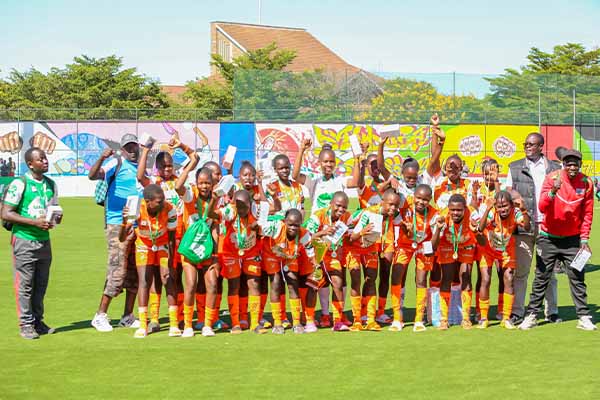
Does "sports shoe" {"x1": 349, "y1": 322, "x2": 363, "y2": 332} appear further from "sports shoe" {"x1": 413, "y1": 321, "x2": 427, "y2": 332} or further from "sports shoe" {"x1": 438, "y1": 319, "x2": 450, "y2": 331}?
"sports shoe" {"x1": 438, "y1": 319, "x2": 450, "y2": 331}

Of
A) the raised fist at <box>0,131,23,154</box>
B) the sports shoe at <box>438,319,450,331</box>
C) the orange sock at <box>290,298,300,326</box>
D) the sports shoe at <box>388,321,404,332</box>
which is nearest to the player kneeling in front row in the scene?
the orange sock at <box>290,298,300,326</box>

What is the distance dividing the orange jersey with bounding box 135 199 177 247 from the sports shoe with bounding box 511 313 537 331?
4027mm

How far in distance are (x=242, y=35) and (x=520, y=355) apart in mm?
73532

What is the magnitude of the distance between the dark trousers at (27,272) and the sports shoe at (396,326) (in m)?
3.85

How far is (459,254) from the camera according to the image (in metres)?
9.44

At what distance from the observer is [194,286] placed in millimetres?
8984

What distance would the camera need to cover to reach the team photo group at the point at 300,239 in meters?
8.94

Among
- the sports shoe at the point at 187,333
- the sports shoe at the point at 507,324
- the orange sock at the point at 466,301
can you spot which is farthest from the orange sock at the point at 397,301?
the sports shoe at the point at 187,333

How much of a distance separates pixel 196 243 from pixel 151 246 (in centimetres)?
49

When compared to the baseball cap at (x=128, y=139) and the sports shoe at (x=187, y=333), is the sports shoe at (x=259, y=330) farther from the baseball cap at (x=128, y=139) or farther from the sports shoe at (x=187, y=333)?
the baseball cap at (x=128, y=139)

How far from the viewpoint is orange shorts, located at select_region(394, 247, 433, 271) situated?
9.36m

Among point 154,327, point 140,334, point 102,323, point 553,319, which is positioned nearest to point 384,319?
point 553,319

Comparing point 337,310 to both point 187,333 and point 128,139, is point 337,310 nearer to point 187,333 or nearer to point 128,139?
point 187,333

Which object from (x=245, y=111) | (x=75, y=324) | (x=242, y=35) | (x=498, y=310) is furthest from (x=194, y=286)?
(x=242, y=35)
